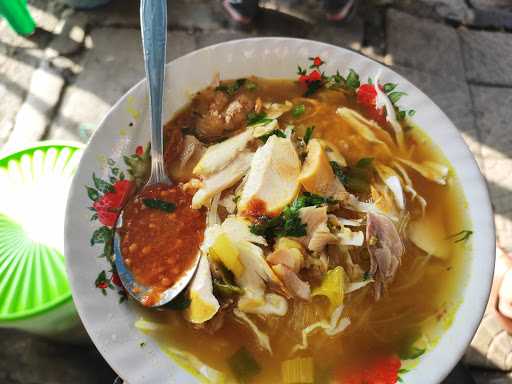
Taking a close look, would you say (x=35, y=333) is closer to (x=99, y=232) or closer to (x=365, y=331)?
(x=99, y=232)

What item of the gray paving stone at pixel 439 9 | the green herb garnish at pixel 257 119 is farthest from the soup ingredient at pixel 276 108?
the gray paving stone at pixel 439 9

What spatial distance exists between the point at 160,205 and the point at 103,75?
1424mm

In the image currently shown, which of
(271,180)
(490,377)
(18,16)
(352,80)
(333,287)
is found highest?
(18,16)

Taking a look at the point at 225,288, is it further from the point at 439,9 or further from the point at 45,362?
the point at 439,9

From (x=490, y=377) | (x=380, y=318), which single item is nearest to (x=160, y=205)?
(x=380, y=318)

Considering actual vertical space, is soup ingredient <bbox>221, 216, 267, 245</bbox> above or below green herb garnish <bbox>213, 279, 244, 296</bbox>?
above

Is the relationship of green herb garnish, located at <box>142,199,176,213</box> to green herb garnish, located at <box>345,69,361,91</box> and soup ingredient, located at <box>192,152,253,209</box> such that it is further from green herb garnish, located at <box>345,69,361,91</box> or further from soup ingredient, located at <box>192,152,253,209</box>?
green herb garnish, located at <box>345,69,361,91</box>

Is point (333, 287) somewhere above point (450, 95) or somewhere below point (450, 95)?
above

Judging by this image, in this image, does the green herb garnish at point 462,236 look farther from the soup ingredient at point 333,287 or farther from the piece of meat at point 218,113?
the piece of meat at point 218,113

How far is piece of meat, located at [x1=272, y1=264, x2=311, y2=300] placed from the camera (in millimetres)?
1464

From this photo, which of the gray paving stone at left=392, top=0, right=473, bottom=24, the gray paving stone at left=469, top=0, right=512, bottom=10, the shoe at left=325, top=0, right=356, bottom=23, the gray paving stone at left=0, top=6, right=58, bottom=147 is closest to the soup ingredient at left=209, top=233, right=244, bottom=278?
the gray paving stone at left=0, top=6, right=58, bottom=147

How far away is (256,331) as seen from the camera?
1.49 m

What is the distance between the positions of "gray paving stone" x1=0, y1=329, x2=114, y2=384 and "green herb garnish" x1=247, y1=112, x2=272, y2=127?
1.17 m

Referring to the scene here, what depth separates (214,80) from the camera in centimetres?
179
